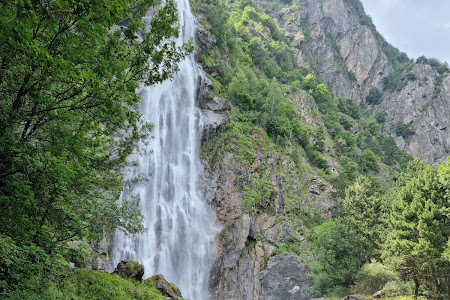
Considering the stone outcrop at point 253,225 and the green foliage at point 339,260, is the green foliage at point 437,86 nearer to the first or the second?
the stone outcrop at point 253,225

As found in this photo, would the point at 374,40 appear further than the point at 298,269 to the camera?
A: Yes

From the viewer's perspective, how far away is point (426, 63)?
105750mm

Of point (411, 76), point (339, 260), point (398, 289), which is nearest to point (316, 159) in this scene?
point (339, 260)

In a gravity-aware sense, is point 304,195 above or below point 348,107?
below

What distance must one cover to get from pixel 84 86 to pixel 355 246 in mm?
26212

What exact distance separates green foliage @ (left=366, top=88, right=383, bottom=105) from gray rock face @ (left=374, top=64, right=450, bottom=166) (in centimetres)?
187

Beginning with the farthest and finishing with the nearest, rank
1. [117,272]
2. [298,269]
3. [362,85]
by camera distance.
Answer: [362,85]
[298,269]
[117,272]

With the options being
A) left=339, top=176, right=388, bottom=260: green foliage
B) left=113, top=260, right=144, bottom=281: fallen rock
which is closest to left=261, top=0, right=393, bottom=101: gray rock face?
left=339, top=176, right=388, bottom=260: green foliage

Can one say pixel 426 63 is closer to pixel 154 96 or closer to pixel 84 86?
pixel 154 96

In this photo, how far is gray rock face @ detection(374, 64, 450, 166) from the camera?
85.6 metres

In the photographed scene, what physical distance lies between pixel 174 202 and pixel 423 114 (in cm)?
8469

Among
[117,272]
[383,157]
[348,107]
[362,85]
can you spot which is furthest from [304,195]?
[362,85]

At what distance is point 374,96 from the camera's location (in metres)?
103

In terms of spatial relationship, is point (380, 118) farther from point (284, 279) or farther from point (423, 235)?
point (423, 235)
